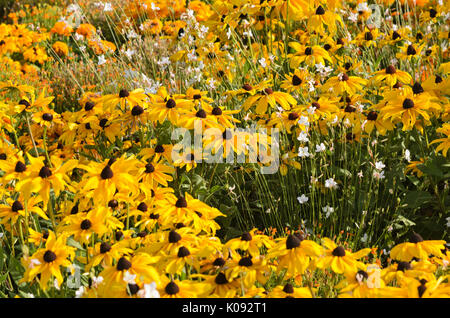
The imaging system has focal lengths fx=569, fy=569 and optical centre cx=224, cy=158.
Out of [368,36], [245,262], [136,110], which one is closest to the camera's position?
[245,262]

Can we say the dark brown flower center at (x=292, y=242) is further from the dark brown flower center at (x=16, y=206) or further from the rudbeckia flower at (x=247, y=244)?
the dark brown flower center at (x=16, y=206)

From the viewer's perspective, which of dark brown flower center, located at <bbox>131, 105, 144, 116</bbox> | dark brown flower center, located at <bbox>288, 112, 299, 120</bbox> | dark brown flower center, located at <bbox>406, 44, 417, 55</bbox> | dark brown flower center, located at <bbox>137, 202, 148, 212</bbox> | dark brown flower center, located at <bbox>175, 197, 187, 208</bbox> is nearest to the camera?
dark brown flower center, located at <bbox>175, 197, 187, 208</bbox>

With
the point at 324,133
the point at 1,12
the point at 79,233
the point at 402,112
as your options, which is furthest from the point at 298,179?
the point at 1,12

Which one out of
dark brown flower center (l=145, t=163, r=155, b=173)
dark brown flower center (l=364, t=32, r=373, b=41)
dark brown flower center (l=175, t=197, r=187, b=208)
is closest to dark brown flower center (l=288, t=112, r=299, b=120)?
dark brown flower center (l=145, t=163, r=155, b=173)

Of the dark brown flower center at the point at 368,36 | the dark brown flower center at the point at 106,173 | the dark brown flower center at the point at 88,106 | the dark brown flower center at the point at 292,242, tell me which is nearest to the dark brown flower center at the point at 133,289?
the dark brown flower center at the point at 292,242

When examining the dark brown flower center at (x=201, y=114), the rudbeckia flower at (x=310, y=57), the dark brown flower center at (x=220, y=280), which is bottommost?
the dark brown flower center at (x=220, y=280)

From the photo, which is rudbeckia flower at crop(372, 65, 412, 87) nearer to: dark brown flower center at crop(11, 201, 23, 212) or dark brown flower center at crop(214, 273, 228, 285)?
dark brown flower center at crop(214, 273, 228, 285)

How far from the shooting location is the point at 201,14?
5195 millimetres

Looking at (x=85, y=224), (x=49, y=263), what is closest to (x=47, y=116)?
(x=85, y=224)

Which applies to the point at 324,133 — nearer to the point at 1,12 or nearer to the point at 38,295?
the point at 38,295

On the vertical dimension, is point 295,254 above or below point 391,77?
below

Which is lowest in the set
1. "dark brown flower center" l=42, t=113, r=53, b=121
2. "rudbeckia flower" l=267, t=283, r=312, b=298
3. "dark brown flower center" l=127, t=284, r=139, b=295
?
"rudbeckia flower" l=267, t=283, r=312, b=298

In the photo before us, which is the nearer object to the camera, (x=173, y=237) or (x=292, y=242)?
(x=292, y=242)

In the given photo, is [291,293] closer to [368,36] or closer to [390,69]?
[390,69]
